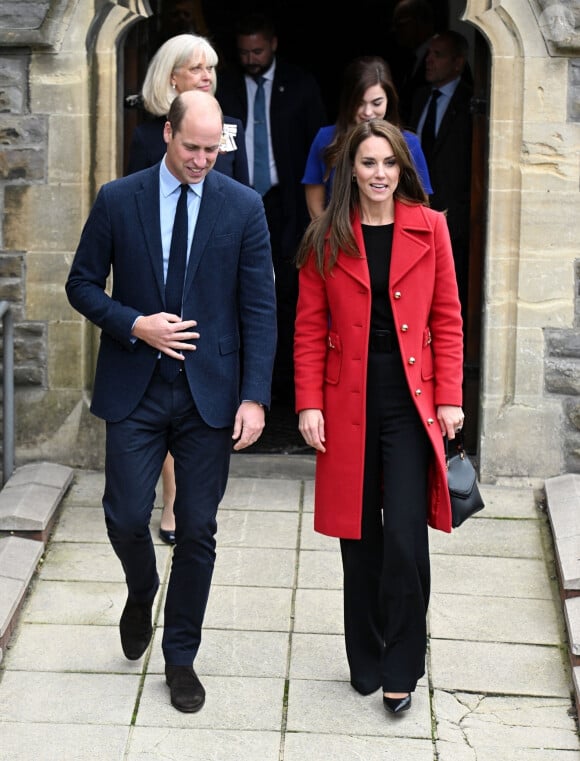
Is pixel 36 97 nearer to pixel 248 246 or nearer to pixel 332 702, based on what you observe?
pixel 248 246

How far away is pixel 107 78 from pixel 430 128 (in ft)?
5.06

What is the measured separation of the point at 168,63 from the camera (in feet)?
18.2

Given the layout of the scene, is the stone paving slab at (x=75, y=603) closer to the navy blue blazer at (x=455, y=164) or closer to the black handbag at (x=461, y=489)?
the black handbag at (x=461, y=489)

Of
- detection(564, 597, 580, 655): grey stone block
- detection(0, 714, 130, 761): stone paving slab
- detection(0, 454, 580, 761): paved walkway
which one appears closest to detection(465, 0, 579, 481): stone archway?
detection(0, 454, 580, 761): paved walkway

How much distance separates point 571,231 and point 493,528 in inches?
51.7

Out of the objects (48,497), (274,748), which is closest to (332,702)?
(274,748)

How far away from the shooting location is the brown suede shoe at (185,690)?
15.2 feet

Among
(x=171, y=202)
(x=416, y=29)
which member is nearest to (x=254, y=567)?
(x=171, y=202)

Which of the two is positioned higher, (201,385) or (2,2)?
(2,2)

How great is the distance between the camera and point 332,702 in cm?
472

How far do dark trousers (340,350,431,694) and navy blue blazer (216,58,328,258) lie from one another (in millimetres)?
2724

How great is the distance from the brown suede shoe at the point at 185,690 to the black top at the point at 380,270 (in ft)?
3.93

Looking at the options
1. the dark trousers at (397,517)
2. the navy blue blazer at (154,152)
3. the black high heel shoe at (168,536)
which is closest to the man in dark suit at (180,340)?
the dark trousers at (397,517)

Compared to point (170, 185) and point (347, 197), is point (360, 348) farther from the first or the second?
point (170, 185)
